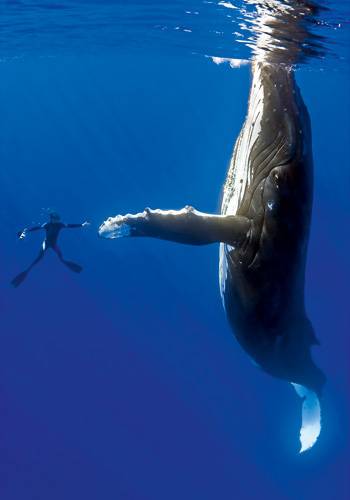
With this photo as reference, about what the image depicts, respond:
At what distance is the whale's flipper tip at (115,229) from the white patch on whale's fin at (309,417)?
11.7ft

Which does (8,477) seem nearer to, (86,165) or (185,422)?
(185,422)

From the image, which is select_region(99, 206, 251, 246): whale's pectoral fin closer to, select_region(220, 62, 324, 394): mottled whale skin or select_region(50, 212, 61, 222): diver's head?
select_region(220, 62, 324, 394): mottled whale skin

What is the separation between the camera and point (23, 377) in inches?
1254

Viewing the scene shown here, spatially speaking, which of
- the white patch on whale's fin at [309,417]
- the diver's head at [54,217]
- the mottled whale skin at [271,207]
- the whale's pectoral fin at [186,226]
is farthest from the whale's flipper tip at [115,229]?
the diver's head at [54,217]

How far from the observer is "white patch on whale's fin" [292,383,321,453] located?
21.7ft

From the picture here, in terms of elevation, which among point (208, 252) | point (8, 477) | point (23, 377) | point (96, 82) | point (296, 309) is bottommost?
point (8, 477)

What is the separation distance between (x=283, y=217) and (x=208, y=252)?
3746 cm

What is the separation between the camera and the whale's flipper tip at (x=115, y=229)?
14.9ft

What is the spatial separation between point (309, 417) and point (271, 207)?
12.4 feet

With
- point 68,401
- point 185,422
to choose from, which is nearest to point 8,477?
point 68,401

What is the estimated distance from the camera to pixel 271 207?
437 centimetres

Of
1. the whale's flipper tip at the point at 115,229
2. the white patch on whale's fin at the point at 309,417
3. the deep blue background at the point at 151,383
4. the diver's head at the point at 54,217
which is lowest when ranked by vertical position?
the deep blue background at the point at 151,383

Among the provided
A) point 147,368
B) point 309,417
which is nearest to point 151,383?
point 147,368

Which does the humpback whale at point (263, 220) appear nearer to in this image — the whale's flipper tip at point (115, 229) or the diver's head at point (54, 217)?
the whale's flipper tip at point (115, 229)
